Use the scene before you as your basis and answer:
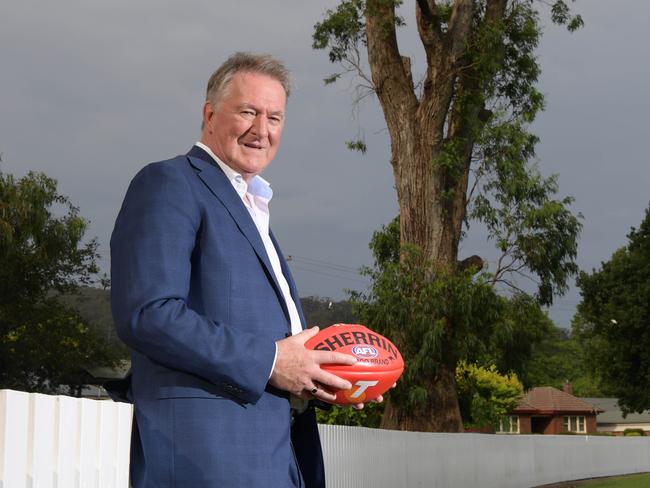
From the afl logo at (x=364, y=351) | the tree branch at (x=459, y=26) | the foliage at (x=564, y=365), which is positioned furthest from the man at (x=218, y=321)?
the foliage at (x=564, y=365)

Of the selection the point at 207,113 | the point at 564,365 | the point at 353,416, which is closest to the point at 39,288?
the point at 353,416

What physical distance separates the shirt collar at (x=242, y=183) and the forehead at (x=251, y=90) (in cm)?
19

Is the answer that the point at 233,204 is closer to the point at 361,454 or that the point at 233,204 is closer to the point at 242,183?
the point at 242,183

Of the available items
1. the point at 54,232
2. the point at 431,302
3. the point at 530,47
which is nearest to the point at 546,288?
the point at 431,302

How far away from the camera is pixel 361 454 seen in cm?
1389

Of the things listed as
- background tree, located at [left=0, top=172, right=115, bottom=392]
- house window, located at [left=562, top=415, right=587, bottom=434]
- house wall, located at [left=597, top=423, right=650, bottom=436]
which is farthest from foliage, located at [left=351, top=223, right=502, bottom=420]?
house wall, located at [left=597, top=423, right=650, bottom=436]

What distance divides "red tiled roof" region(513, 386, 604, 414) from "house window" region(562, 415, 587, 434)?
4.53 ft

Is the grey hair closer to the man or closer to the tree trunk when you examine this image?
the man

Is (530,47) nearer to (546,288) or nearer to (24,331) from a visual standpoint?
(546,288)

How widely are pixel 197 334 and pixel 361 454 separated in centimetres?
1106

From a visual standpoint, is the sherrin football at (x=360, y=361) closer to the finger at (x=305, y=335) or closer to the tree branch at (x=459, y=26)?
the finger at (x=305, y=335)

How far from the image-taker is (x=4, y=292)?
4350 cm

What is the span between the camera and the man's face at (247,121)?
3592mm

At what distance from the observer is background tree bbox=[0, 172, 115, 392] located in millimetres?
37375
